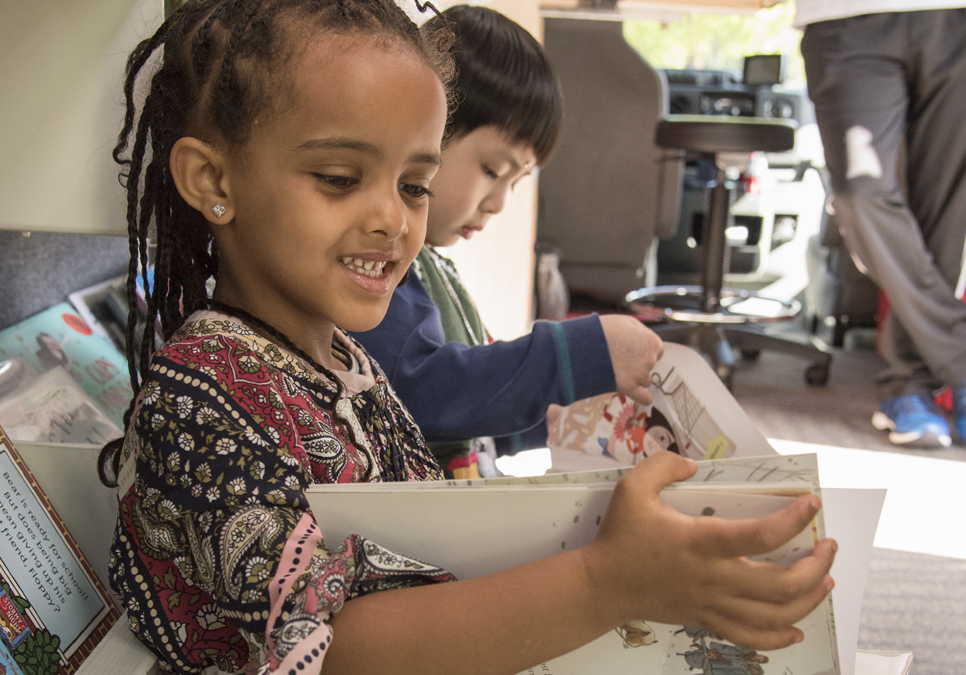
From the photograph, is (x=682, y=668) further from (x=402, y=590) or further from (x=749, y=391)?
(x=749, y=391)

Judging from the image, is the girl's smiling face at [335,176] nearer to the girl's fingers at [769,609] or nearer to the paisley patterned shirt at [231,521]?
the paisley patterned shirt at [231,521]

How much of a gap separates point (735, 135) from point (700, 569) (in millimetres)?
1862

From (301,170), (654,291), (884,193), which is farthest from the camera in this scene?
(654,291)

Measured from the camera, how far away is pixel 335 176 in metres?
0.51

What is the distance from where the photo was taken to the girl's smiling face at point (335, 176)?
50cm

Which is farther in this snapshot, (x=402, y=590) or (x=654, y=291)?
(x=654, y=291)

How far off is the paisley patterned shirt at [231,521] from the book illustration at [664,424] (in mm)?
250

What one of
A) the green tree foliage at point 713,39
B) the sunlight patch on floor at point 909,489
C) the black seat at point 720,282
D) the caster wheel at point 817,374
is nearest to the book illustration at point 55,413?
the sunlight patch on floor at point 909,489

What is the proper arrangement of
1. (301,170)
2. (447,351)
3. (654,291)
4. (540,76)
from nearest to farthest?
(301,170)
(447,351)
(540,76)
(654,291)

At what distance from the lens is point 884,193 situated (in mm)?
1796

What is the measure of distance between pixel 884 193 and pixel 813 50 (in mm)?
375

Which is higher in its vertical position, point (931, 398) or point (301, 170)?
point (301, 170)

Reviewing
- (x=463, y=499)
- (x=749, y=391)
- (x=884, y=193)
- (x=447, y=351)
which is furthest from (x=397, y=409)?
(x=749, y=391)

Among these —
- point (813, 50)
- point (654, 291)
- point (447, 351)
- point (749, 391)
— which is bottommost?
point (749, 391)
